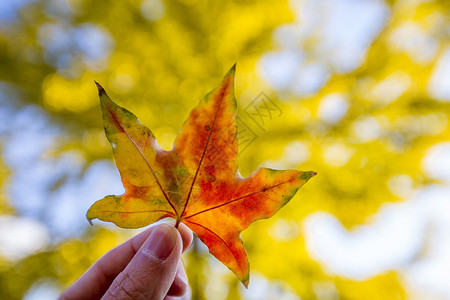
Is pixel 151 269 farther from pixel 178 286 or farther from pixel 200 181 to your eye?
pixel 178 286

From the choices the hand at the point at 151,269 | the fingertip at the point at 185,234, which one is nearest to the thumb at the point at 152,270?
the hand at the point at 151,269

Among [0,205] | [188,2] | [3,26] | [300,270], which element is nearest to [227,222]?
[300,270]

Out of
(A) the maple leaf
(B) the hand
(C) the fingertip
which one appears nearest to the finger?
(C) the fingertip

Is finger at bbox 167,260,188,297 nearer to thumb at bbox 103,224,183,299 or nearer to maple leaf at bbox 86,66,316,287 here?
thumb at bbox 103,224,183,299

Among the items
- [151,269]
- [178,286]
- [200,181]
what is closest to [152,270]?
[151,269]

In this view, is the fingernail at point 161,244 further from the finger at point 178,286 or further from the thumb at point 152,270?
the finger at point 178,286
